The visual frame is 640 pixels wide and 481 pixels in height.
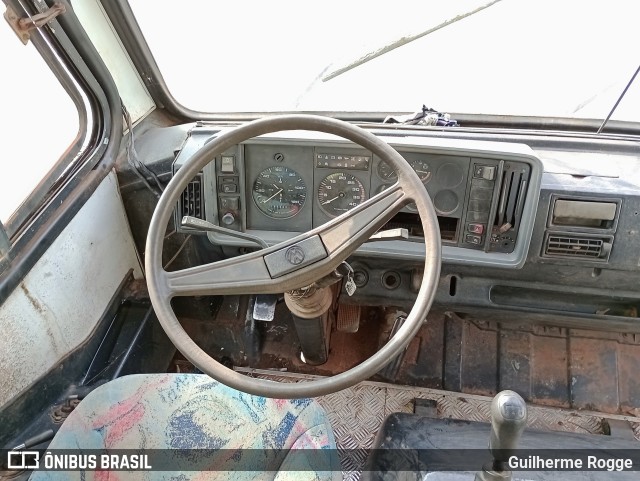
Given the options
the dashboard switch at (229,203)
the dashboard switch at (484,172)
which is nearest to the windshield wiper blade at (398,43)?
the dashboard switch at (484,172)

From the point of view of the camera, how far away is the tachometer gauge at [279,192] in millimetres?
2135

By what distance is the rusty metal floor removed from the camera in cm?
236

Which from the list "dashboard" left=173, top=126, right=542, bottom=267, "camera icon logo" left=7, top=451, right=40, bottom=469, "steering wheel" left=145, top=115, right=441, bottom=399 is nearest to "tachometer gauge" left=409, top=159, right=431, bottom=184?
"dashboard" left=173, top=126, right=542, bottom=267

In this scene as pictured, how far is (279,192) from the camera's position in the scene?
2.17 m

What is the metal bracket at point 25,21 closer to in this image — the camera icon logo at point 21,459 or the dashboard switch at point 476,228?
the camera icon logo at point 21,459

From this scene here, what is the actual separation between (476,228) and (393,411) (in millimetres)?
898

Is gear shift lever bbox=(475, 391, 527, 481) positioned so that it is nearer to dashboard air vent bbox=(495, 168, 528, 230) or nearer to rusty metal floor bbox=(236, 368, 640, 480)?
dashboard air vent bbox=(495, 168, 528, 230)

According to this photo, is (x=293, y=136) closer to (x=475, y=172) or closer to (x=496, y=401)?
(x=475, y=172)

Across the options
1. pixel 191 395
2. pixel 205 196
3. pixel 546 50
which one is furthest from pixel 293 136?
pixel 546 50

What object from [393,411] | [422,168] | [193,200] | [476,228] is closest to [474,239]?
[476,228]

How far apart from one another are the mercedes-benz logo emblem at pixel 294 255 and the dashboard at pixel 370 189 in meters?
0.70

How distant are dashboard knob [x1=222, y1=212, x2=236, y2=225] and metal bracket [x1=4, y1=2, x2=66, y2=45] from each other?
87cm

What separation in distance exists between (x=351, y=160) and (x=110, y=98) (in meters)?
1.02

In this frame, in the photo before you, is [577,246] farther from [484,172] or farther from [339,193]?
[339,193]
